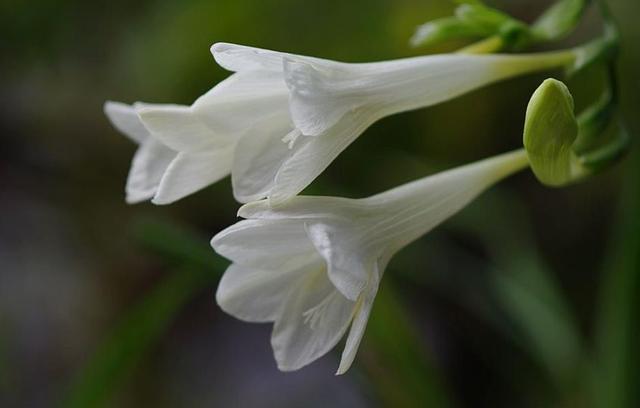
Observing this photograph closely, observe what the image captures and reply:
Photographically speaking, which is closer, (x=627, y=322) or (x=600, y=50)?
(x=600, y=50)

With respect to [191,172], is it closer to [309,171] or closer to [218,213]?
[309,171]

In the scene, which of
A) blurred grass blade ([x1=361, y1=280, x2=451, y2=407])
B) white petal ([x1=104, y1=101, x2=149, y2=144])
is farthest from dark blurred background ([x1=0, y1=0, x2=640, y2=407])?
white petal ([x1=104, y1=101, x2=149, y2=144])

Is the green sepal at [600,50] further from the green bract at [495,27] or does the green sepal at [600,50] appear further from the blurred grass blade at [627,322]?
the blurred grass blade at [627,322]

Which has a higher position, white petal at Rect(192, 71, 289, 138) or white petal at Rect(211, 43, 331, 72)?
white petal at Rect(211, 43, 331, 72)

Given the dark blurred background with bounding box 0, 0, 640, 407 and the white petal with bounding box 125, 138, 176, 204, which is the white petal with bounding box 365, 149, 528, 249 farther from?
the dark blurred background with bounding box 0, 0, 640, 407

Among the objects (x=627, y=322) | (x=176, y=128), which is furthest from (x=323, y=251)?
(x=627, y=322)

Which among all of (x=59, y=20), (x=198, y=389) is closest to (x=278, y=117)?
(x=198, y=389)
